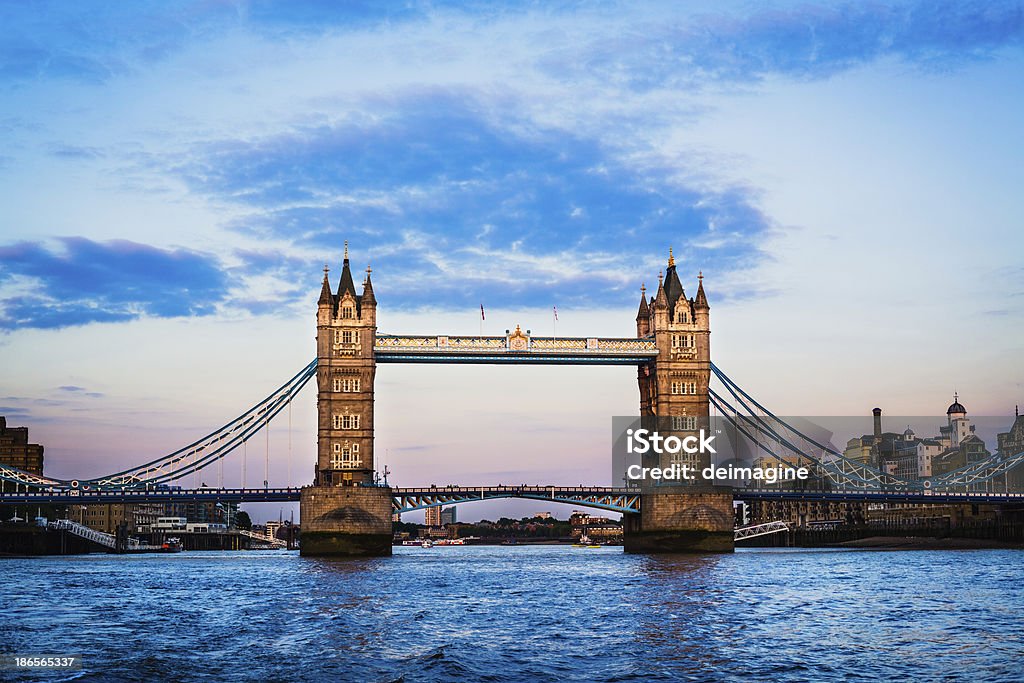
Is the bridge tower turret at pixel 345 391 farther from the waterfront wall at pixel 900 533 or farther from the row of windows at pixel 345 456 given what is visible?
the waterfront wall at pixel 900 533

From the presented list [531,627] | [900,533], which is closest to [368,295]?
[531,627]

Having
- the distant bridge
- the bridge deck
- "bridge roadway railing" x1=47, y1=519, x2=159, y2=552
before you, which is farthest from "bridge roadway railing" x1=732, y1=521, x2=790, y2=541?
"bridge roadway railing" x1=47, y1=519, x2=159, y2=552

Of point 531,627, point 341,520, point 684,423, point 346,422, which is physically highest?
point 346,422

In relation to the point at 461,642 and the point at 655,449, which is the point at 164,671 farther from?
the point at 655,449

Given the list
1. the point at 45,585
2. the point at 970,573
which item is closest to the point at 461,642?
the point at 45,585

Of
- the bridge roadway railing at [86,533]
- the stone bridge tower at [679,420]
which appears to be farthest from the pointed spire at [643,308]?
the bridge roadway railing at [86,533]

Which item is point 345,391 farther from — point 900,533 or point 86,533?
point 900,533
